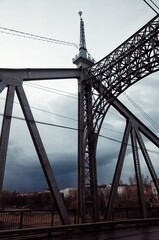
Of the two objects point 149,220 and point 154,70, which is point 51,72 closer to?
point 154,70

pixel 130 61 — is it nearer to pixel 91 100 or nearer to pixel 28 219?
pixel 91 100

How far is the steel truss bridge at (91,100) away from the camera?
13336mm

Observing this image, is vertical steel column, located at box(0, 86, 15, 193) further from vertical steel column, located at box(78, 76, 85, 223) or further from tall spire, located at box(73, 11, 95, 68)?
tall spire, located at box(73, 11, 95, 68)

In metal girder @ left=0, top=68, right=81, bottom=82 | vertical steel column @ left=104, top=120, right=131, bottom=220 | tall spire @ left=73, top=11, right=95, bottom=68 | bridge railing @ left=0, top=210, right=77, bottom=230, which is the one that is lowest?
bridge railing @ left=0, top=210, right=77, bottom=230

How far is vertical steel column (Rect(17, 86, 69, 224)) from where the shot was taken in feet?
43.6

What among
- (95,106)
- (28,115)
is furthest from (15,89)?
(95,106)

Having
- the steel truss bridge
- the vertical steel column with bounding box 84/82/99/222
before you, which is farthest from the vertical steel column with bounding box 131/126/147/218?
the vertical steel column with bounding box 84/82/99/222

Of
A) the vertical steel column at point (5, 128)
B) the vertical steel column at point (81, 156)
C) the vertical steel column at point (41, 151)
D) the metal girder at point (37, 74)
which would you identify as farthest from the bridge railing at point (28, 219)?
the metal girder at point (37, 74)

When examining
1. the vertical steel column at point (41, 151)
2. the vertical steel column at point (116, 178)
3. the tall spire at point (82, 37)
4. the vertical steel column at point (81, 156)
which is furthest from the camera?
the tall spire at point (82, 37)

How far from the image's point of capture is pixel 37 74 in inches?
592

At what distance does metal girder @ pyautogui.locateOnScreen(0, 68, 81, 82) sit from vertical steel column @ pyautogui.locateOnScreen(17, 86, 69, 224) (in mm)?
777

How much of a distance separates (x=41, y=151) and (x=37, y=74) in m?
4.74

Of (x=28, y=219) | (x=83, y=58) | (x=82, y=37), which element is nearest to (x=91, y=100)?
(x=83, y=58)

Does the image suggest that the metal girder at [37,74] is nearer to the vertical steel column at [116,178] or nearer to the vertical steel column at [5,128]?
the vertical steel column at [5,128]
